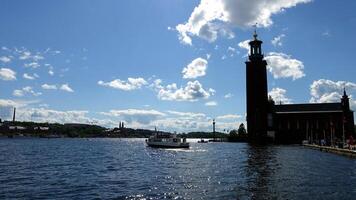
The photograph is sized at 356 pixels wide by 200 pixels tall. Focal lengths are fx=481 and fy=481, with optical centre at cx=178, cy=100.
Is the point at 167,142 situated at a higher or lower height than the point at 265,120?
lower

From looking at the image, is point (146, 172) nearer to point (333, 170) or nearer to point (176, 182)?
point (176, 182)

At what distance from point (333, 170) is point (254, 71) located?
139 metres

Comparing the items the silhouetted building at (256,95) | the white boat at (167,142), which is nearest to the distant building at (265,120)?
the silhouetted building at (256,95)

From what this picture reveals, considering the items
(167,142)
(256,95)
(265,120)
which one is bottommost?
(167,142)

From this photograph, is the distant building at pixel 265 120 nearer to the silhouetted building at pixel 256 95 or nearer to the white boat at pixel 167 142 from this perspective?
the silhouetted building at pixel 256 95

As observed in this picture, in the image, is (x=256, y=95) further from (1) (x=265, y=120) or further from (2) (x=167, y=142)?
(2) (x=167, y=142)

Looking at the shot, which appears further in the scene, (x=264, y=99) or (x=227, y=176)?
(x=264, y=99)

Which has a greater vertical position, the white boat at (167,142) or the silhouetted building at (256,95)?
the silhouetted building at (256,95)

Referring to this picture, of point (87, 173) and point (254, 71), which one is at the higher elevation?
point (254, 71)

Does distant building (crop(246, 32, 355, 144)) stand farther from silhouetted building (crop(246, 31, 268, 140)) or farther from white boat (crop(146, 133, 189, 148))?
white boat (crop(146, 133, 189, 148))

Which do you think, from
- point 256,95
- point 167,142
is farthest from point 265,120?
point 167,142

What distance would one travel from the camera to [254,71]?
193 m

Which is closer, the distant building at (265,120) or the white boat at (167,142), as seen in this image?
the white boat at (167,142)

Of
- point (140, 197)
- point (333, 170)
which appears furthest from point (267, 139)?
point (140, 197)
